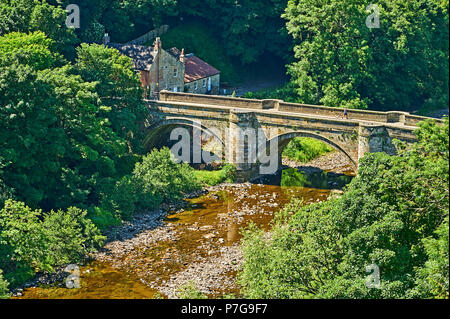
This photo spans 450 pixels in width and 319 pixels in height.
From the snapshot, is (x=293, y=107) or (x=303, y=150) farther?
(x=303, y=150)

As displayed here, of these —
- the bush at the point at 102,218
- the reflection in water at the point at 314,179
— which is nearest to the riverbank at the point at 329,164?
the reflection in water at the point at 314,179

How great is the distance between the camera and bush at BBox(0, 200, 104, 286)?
147ft

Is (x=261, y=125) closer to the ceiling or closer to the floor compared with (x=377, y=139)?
closer to the ceiling

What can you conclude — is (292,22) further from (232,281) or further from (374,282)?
(374,282)

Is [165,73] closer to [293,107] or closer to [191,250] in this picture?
[293,107]

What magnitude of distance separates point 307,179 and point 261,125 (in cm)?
627

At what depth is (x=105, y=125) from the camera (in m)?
59.7

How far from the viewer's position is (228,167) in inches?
2518

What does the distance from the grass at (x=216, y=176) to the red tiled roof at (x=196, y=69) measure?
1326cm

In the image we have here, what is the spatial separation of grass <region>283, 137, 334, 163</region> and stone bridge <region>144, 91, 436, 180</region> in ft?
13.3

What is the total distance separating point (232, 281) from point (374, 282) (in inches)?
530

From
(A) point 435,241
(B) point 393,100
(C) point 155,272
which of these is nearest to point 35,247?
(C) point 155,272

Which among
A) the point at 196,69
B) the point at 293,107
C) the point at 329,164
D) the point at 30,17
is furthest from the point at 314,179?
the point at 30,17
